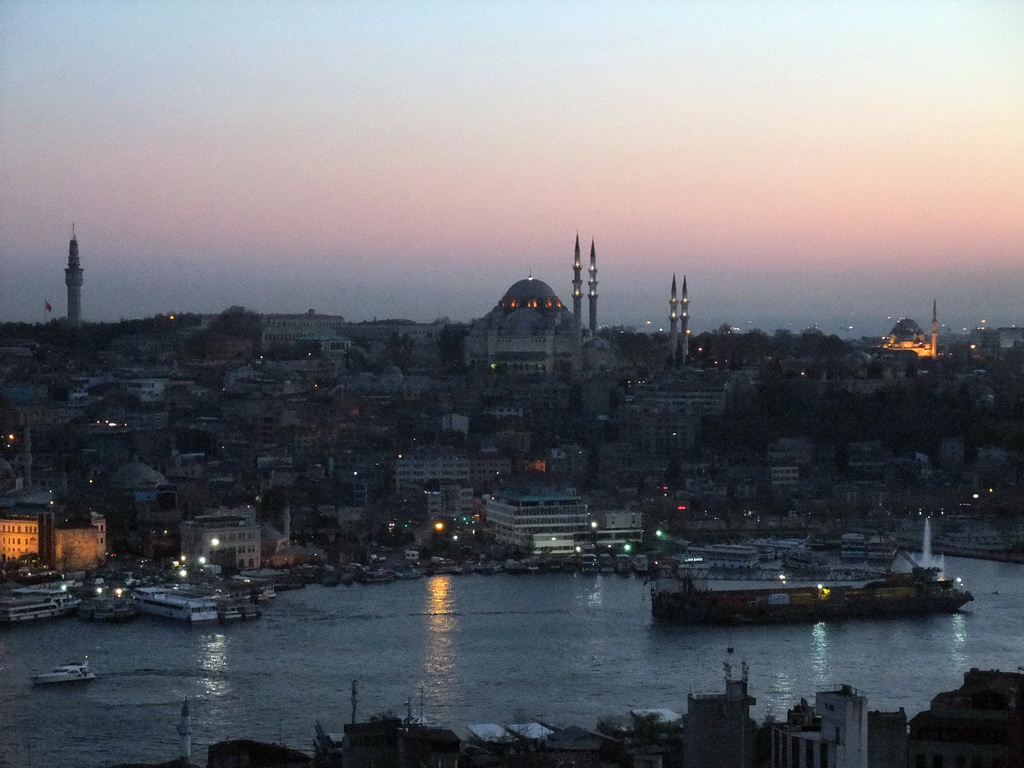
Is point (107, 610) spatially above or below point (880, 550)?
below

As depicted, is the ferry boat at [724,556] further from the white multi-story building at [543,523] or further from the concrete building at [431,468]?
the concrete building at [431,468]

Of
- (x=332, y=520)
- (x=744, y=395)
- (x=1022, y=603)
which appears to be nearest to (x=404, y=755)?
(x=1022, y=603)

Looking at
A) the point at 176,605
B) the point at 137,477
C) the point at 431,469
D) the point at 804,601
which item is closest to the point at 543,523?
the point at 431,469

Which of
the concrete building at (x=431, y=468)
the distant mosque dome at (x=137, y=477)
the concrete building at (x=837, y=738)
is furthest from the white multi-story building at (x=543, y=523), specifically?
the concrete building at (x=837, y=738)

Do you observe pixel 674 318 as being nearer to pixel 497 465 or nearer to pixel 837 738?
pixel 497 465

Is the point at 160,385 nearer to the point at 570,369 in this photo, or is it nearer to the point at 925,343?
the point at 570,369
